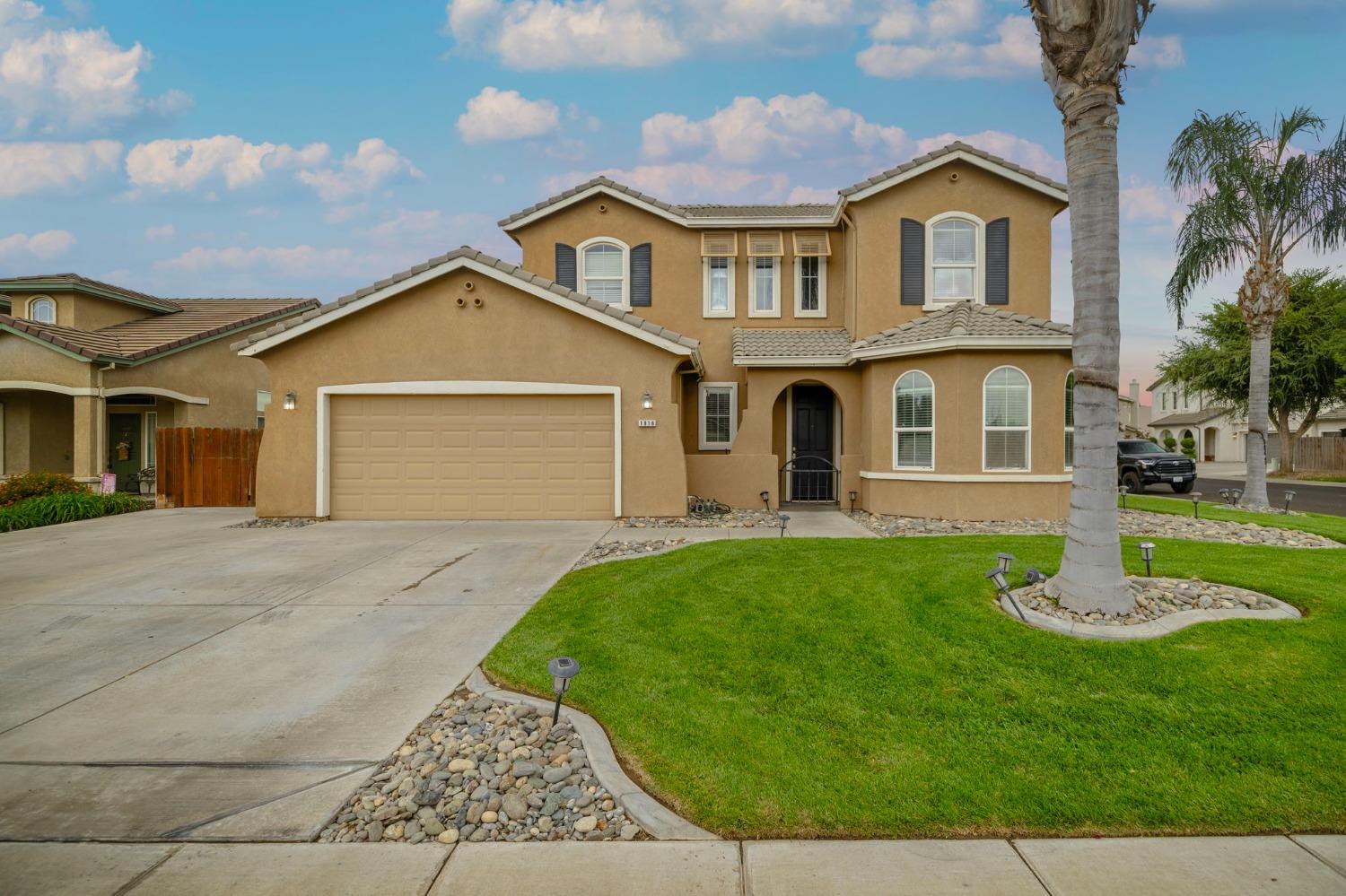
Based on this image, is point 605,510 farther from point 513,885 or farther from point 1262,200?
point 1262,200

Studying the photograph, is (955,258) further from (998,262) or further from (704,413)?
(704,413)

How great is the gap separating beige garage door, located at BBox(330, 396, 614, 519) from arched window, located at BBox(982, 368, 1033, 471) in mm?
7154

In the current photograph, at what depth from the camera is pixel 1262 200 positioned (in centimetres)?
1394

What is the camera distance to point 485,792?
344 cm

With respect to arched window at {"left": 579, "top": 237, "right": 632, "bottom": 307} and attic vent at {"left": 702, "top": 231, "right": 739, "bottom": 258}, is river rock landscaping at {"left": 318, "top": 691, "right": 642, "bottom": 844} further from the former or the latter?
attic vent at {"left": 702, "top": 231, "right": 739, "bottom": 258}

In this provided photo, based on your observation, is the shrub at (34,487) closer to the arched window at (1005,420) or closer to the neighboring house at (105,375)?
the neighboring house at (105,375)

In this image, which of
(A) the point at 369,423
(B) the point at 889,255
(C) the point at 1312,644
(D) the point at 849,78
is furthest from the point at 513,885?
(D) the point at 849,78

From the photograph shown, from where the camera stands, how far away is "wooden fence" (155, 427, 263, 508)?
15.2 metres

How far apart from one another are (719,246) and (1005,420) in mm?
7489

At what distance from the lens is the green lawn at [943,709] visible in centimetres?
324

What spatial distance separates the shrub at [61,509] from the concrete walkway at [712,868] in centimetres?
1377

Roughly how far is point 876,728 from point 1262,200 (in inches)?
657

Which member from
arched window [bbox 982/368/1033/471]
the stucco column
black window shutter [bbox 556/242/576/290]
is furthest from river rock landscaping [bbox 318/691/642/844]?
the stucco column

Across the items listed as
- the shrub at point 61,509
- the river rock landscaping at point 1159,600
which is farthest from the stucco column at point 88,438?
the river rock landscaping at point 1159,600
